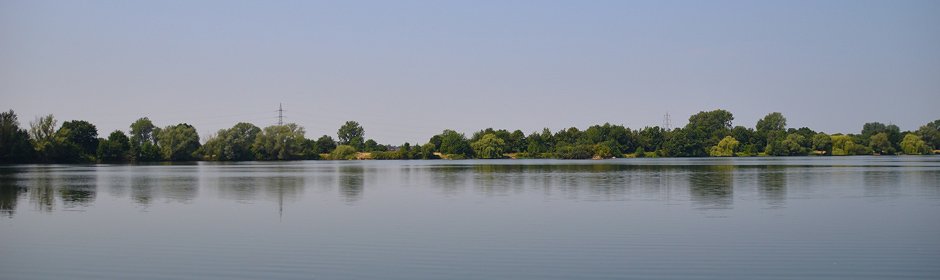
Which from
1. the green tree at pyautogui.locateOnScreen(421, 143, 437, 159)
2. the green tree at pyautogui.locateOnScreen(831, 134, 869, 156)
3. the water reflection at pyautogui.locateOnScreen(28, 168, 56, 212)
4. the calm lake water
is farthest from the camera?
the green tree at pyautogui.locateOnScreen(831, 134, 869, 156)

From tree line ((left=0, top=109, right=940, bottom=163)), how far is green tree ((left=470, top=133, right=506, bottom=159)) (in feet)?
0.51

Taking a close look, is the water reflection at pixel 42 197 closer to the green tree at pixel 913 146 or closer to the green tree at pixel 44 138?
the green tree at pixel 44 138

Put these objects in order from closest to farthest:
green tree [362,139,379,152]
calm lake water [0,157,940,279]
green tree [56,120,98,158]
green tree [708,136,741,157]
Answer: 1. calm lake water [0,157,940,279]
2. green tree [56,120,98,158]
3. green tree [708,136,741,157]
4. green tree [362,139,379,152]

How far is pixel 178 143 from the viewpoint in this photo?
322 feet

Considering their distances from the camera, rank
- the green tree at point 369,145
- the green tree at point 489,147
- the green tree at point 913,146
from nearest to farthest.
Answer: the green tree at point 913,146, the green tree at point 489,147, the green tree at point 369,145

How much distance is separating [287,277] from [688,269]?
5.24 meters

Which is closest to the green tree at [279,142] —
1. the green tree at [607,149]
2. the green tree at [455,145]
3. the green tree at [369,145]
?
the green tree at [455,145]

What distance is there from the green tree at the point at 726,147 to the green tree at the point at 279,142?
217 ft

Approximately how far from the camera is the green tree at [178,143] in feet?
321

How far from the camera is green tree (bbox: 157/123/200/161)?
97.9 metres

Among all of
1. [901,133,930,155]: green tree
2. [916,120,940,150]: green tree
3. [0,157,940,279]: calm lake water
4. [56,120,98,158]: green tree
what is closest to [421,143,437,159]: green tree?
[56,120,98,158]: green tree

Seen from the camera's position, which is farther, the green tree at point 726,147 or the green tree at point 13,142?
the green tree at point 726,147

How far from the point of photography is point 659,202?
69.3ft

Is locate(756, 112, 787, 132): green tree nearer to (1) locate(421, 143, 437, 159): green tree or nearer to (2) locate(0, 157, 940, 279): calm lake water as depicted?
(1) locate(421, 143, 437, 159): green tree
